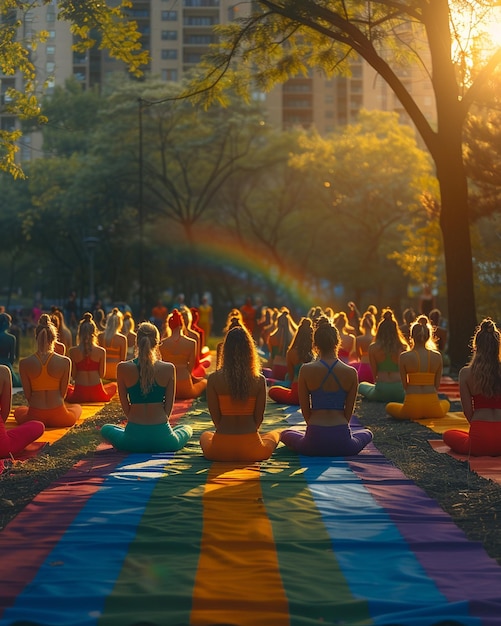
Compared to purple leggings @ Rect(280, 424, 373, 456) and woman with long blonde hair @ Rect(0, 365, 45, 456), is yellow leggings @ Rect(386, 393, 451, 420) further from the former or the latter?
woman with long blonde hair @ Rect(0, 365, 45, 456)

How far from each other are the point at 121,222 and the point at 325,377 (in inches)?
2060

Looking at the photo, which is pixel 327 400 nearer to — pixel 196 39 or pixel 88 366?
pixel 88 366

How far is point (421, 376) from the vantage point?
1430 cm

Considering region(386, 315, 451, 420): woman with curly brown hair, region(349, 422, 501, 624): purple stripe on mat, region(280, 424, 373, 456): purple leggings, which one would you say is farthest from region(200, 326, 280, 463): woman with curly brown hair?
region(386, 315, 451, 420): woman with curly brown hair

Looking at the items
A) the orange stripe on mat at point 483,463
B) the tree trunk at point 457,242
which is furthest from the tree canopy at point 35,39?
the orange stripe on mat at point 483,463

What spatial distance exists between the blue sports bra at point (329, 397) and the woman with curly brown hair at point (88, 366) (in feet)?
21.1

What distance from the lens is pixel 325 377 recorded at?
10.7 m

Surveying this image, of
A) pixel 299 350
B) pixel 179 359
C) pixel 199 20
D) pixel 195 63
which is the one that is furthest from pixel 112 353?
pixel 199 20

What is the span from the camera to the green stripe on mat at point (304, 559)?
559 centimetres

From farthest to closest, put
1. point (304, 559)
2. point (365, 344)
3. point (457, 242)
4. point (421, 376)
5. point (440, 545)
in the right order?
point (457, 242), point (365, 344), point (421, 376), point (440, 545), point (304, 559)

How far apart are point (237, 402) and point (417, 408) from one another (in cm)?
489

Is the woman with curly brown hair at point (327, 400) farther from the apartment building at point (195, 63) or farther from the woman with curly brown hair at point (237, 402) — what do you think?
the apartment building at point (195, 63)

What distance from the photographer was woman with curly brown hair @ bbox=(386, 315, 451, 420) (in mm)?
14094

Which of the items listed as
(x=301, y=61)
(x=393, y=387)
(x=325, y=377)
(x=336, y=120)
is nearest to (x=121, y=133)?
(x=301, y=61)
